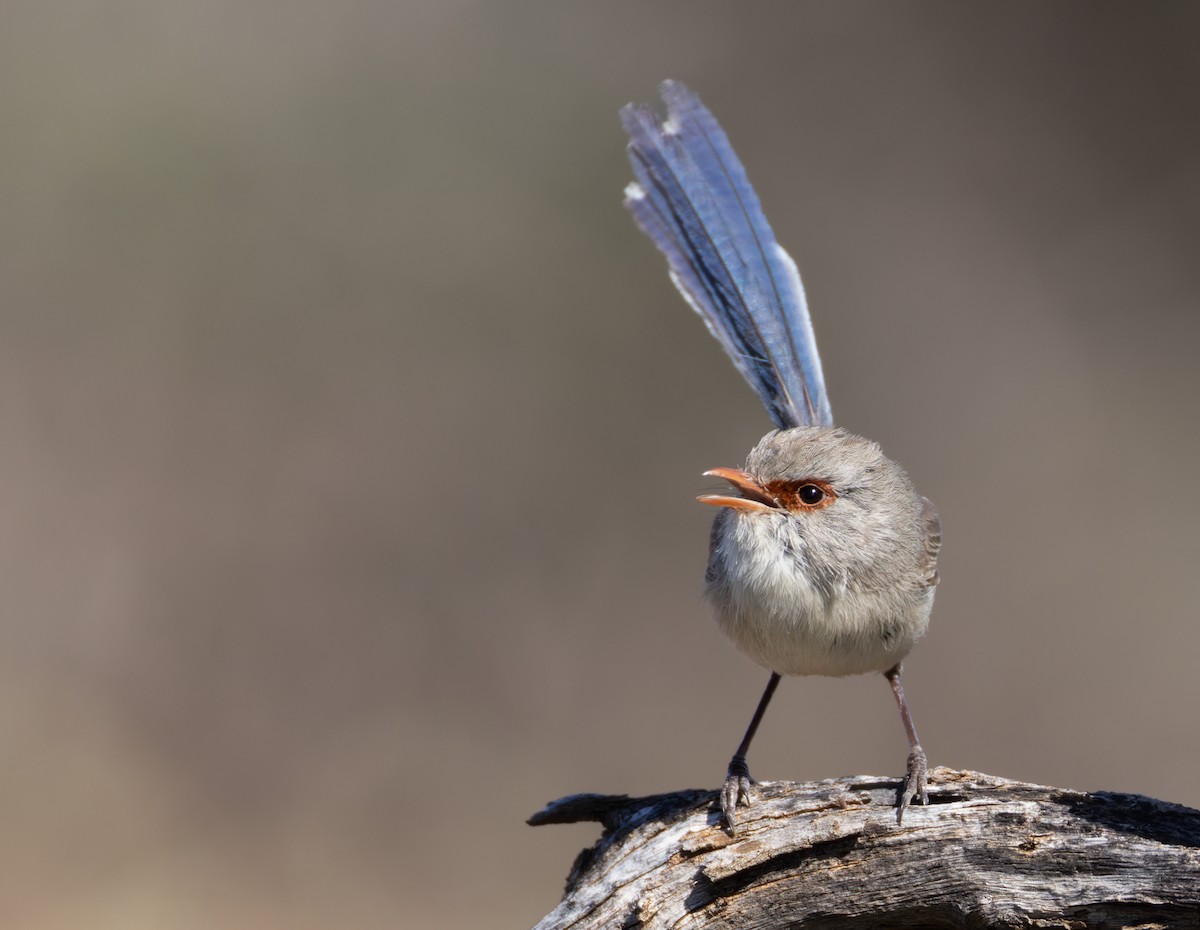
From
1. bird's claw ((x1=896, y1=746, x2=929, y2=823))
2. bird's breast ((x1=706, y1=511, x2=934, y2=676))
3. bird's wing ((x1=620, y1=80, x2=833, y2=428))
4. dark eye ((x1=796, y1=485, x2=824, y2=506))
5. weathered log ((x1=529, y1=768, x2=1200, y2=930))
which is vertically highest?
bird's wing ((x1=620, y1=80, x2=833, y2=428))

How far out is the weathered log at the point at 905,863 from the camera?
3262 millimetres

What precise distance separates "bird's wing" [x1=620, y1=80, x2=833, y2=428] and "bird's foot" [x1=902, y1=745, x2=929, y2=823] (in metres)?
1.35

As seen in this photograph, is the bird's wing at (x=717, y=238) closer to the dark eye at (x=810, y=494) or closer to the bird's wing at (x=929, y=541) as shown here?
the bird's wing at (x=929, y=541)

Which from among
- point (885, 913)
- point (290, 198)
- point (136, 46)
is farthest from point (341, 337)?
point (885, 913)

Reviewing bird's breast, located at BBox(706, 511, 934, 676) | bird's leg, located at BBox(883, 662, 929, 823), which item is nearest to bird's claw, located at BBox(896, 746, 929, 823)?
bird's leg, located at BBox(883, 662, 929, 823)

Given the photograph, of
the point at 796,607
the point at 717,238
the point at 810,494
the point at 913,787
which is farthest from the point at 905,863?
the point at 717,238

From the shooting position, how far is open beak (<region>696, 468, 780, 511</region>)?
384cm

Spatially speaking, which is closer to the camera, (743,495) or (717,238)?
(743,495)

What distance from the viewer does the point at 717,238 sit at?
15.1 ft

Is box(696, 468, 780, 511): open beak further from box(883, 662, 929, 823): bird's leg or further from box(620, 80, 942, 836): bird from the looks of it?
box(883, 662, 929, 823): bird's leg

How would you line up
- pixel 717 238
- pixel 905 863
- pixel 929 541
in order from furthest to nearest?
1. pixel 717 238
2. pixel 929 541
3. pixel 905 863

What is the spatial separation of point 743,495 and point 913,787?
3.37ft

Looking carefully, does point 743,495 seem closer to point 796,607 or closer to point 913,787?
point 796,607

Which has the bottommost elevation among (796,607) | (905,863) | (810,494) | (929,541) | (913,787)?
(905,863)
